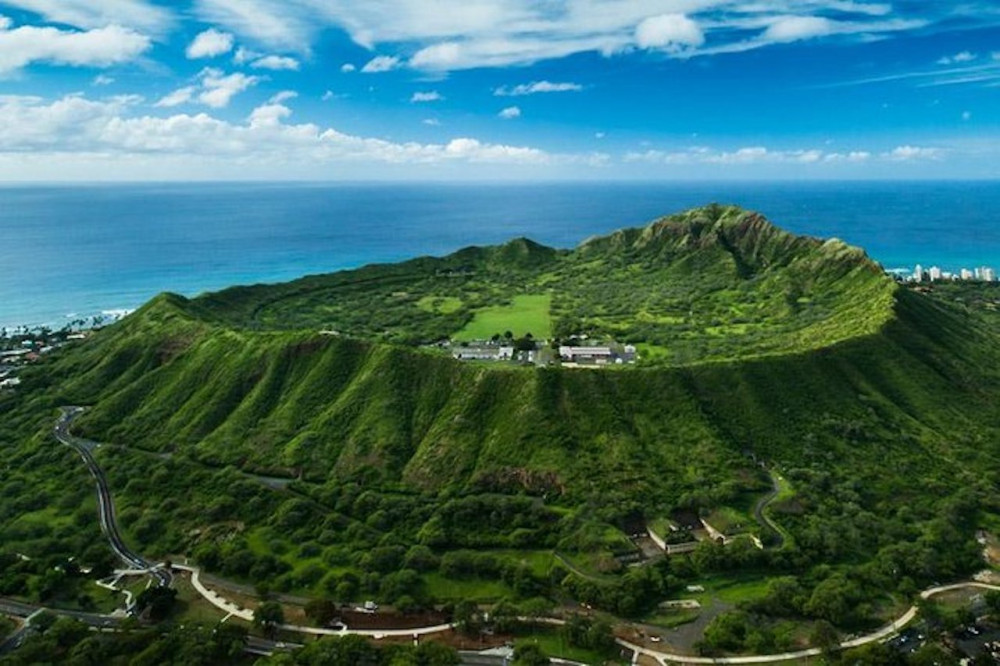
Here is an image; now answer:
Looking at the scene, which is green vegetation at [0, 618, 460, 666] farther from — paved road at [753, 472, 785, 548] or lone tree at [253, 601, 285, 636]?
paved road at [753, 472, 785, 548]

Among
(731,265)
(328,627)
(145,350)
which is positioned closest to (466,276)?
(731,265)

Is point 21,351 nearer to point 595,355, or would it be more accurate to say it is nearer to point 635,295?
point 595,355

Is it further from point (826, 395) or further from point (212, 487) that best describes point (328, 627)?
point (826, 395)

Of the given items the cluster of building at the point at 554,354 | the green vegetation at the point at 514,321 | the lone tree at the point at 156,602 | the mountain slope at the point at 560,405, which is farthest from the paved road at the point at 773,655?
the green vegetation at the point at 514,321

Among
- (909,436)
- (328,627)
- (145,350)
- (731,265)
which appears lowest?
(328,627)

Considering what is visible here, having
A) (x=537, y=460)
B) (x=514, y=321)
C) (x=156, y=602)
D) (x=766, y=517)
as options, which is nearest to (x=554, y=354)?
(x=514, y=321)

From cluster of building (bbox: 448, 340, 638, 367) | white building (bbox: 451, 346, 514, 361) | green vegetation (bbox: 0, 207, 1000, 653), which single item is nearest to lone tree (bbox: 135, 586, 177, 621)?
green vegetation (bbox: 0, 207, 1000, 653)
